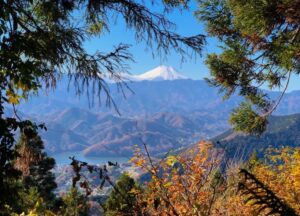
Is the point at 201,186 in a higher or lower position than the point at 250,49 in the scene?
lower

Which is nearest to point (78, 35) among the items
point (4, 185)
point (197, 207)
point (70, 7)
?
point (70, 7)

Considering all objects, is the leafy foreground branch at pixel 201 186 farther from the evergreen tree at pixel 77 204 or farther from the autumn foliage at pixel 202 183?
the evergreen tree at pixel 77 204

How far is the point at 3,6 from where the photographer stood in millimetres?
4602

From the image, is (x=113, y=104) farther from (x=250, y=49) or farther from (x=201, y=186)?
(x=250, y=49)

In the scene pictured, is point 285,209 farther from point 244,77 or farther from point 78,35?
point 244,77

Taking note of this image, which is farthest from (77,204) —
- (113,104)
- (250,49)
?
(250,49)

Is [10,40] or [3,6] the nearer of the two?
[10,40]

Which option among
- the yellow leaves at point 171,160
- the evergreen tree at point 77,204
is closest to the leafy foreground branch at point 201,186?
the yellow leaves at point 171,160

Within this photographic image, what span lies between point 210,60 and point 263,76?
2745 mm

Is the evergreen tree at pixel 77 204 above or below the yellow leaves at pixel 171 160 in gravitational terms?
below

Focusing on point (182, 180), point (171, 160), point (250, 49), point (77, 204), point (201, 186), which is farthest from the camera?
point (250, 49)

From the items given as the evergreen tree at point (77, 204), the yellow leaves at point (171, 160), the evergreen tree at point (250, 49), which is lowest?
the evergreen tree at point (77, 204)

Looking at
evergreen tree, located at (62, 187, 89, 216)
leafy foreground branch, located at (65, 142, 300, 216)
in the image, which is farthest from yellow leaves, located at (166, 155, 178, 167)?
evergreen tree, located at (62, 187, 89, 216)

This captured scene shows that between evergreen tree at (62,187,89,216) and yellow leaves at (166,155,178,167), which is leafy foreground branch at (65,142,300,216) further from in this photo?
evergreen tree at (62,187,89,216)
